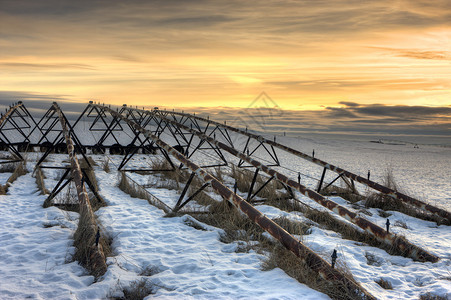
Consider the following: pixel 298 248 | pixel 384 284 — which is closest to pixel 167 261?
pixel 298 248

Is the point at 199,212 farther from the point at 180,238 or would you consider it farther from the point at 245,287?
the point at 245,287

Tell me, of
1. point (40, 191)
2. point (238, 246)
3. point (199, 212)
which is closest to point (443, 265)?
point (238, 246)

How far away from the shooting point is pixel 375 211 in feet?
37.1

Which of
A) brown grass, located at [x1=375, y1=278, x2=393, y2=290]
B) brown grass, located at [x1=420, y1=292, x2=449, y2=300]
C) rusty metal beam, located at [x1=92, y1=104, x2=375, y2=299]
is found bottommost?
brown grass, located at [x1=375, y1=278, x2=393, y2=290]

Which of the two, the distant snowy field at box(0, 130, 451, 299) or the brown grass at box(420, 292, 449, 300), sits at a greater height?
the brown grass at box(420, 292, 449, 300)

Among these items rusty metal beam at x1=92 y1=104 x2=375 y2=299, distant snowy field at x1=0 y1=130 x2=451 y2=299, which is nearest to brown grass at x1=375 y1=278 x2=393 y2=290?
distant snowy field at x1=0 y1=130 x2=451 y2=299

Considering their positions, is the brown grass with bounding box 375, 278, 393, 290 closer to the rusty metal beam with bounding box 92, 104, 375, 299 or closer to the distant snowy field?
the distant snowy field

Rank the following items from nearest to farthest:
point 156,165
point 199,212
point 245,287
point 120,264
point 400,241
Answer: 1. point 245,287
2. point 120,264
3. point 400,241
4. point 199,212
5. point 156,165

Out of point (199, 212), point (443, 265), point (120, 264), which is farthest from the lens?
point (199, 212)

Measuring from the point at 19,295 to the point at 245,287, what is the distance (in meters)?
3.28

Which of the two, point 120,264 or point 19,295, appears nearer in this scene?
point 19,295

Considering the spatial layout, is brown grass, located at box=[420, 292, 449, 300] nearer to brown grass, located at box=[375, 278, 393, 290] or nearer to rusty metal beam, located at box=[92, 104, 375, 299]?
brown grass, located at box=[375, 278, 393, 290]

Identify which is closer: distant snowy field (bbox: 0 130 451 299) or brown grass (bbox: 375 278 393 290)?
distant snowy field (bbox: 0 130 451 299)

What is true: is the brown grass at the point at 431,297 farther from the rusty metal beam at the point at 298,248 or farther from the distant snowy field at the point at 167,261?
the rusty metal beam at the point at 298,248
